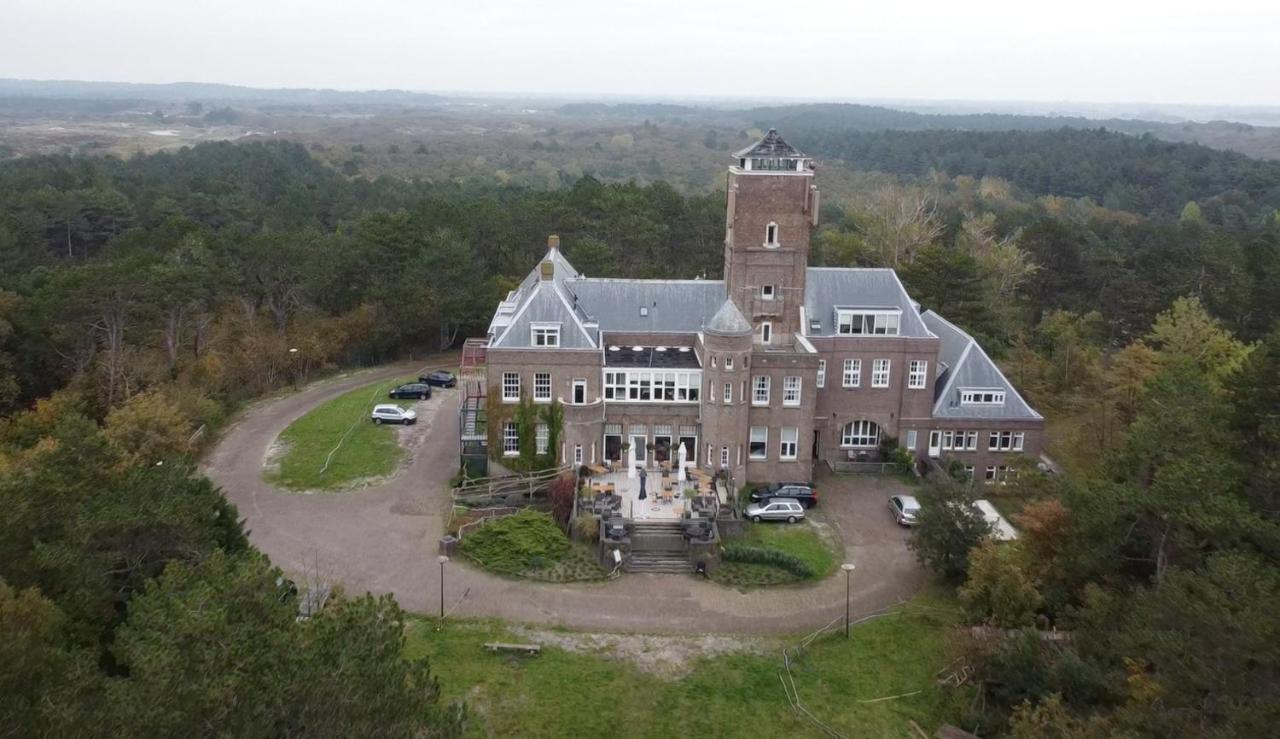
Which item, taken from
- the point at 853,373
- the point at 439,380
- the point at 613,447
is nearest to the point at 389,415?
the point at 439,380

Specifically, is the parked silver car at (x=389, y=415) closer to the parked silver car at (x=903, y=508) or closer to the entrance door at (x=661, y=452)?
the entrance door at (x=661, y=452)

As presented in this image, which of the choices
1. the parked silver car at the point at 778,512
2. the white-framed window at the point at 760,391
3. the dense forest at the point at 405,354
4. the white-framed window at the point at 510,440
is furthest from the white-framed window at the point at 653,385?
the dense forest at the point at 405,354

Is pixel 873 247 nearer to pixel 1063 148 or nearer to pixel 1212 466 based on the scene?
pixel 1212 466

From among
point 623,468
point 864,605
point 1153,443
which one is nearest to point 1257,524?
point 1153,443

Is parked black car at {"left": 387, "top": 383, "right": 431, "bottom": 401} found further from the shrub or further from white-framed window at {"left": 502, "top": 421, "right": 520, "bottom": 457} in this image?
the shrub

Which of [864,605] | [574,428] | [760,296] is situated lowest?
[864,605]

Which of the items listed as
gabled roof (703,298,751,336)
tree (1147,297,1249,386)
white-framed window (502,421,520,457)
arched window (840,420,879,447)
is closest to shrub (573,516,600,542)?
white-framed window (502,421,520,457)
